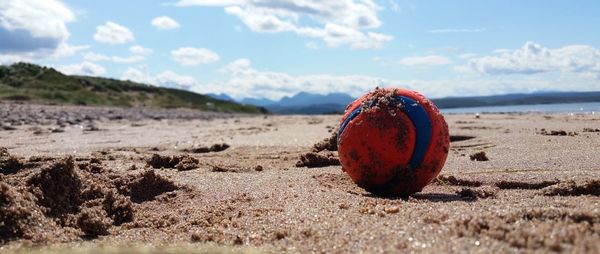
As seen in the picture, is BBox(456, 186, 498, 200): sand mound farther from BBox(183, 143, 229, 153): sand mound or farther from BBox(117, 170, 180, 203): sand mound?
BBox(183, 143, 229, 153): sand mound

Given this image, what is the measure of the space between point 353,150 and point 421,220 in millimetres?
1724

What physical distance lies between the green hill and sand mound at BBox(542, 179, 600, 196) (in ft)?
104

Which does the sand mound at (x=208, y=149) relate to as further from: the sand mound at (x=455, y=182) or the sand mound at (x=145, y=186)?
the sand mound at (x=455, y=182)

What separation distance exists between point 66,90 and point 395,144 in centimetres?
4095

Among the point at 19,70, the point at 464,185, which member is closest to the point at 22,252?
the point at 464,185

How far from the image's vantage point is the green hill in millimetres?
35406

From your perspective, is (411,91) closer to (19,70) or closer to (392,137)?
(392,137)

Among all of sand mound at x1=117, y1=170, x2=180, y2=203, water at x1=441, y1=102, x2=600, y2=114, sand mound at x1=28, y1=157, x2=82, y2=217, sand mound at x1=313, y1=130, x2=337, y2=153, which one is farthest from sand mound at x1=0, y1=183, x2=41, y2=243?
water at x1=441, y1=102, x2=600, y2=114

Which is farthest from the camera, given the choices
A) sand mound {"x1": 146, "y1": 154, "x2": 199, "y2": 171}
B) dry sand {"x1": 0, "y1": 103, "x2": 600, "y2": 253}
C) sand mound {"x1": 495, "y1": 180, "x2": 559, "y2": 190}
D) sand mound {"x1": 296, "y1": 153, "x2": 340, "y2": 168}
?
sand mound {"x1": 296, "y1": 153, "x2": 340, "y2": 168}

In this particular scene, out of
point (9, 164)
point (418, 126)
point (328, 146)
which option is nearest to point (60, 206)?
point (9, 164)

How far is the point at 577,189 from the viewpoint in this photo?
472 cm

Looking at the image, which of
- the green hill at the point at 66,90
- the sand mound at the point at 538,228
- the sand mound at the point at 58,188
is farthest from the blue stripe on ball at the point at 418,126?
the green hill at the point at 66,90

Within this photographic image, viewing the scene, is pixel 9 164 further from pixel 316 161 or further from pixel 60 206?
pixel 316 161

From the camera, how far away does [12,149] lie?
930 centimetres
